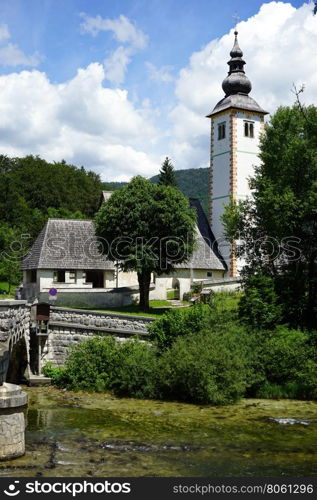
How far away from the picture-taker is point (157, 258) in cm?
3506

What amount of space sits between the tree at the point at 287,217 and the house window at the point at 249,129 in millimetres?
14275

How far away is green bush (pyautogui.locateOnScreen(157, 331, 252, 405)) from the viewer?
74.7 feet

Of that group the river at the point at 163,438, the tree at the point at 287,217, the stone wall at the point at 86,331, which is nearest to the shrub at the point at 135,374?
the river at the point at 163,438

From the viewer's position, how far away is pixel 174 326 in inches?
1040

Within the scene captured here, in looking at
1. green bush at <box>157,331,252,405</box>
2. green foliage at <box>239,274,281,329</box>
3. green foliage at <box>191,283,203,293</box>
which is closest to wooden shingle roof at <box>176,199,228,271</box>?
green foliage at <box>191,283,203,293</box>

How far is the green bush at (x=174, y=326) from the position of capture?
26.4 m

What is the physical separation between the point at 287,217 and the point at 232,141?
17588 mm

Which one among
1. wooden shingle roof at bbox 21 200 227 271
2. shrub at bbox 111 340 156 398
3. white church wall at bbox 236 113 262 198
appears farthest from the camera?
white church wall at bbox 236 113 262 198

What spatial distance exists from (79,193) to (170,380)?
55879 millimetres

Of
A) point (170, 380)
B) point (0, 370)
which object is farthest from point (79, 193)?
point (0, 370)

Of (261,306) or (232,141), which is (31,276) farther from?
(261,306)

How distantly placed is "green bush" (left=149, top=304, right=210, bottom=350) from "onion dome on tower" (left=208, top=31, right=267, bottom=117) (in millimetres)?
24060

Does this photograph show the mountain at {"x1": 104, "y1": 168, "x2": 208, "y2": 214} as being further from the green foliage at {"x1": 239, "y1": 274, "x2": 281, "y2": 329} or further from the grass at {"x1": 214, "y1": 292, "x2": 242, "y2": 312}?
the green foliage at {"x1": 239, "y1": 274, "x2": 281, "y2": 329}

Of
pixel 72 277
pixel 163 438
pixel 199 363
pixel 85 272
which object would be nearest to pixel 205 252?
pixel 85 272
